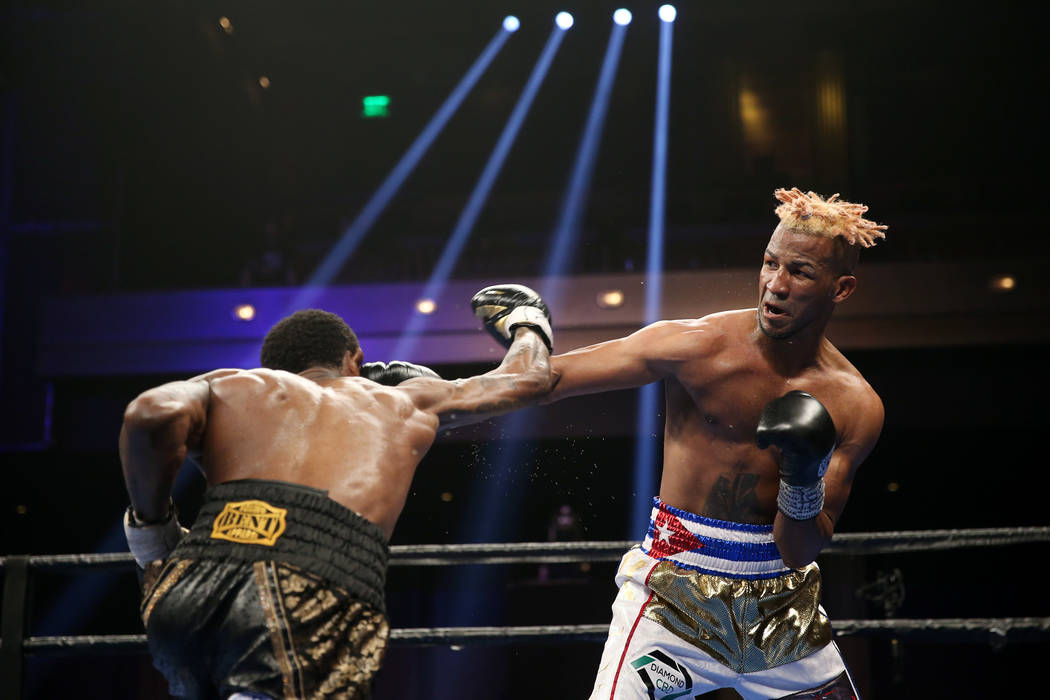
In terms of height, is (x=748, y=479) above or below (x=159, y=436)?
below

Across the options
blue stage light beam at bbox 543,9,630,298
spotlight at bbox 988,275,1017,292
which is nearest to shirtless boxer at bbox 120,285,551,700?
blue stage light beam at bbox 543,9,630,298

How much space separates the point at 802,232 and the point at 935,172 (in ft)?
22.2

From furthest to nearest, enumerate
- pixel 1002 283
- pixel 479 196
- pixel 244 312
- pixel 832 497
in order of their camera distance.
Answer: pixel 479 196, pixel 244 312, pixel 1002 283, pixel 832 497

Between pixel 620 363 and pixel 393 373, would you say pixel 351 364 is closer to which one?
pixel 393 373

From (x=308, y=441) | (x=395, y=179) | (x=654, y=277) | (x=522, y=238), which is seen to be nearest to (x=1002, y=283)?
(x=654, y=277)

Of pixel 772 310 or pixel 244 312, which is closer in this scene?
pixel 772 310

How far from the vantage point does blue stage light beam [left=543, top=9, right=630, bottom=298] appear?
7562 mm

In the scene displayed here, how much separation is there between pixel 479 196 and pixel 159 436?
6834mm

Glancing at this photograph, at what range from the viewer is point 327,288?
7.21 metres

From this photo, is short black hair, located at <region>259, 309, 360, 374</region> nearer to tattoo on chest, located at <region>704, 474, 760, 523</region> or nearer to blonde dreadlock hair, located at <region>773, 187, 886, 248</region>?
tattoo on chest, located at <region>704, 474, 760, 523</region>

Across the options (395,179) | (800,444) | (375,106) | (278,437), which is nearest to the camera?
(278,437)

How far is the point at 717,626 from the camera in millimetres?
2150

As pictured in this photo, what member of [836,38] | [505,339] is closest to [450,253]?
[836,38]

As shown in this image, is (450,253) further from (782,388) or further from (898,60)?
(782,388)
